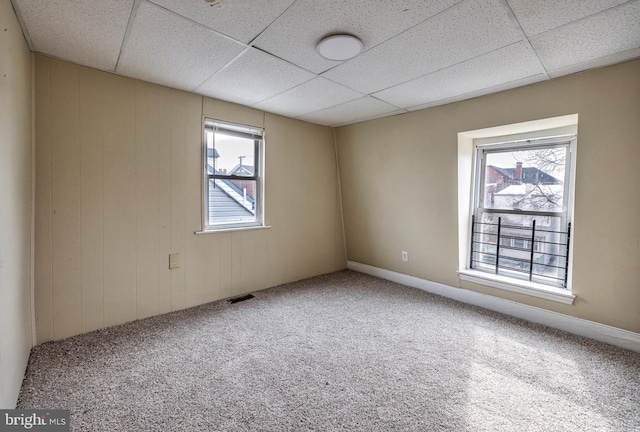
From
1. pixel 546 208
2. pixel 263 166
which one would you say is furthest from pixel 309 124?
pixel 546 208

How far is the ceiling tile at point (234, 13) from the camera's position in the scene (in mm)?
1481

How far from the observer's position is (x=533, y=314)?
2.63 metres

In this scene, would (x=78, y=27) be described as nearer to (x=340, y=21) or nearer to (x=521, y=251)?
(x=340, y=21)

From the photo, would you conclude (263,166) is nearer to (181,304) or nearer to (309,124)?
(309,124)

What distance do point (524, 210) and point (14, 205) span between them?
391 cm

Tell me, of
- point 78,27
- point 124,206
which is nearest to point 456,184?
point 124,206

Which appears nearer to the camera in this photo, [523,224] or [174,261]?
[174,261]

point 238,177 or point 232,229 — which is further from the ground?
point 238,177

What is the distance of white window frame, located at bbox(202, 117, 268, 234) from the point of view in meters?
2.94

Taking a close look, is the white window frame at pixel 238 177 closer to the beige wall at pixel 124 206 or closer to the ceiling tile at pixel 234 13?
the beige wall at pixel 124 206

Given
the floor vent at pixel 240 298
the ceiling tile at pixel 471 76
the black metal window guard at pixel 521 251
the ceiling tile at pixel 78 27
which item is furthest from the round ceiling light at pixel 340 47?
the floor vent at pixel 240 298

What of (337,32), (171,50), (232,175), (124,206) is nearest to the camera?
(337,32)

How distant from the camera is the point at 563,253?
8.70ft

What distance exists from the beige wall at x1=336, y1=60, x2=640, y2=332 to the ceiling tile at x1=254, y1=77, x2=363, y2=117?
864 mm
